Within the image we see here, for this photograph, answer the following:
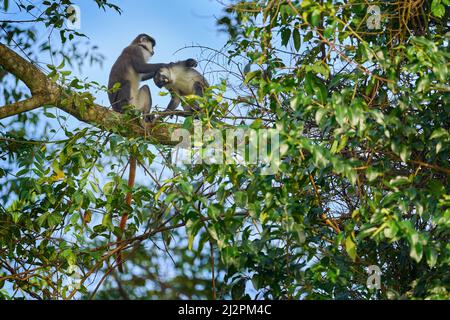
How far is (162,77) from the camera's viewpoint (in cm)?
612

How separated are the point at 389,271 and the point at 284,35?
1.29 m

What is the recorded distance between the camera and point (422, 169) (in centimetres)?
327

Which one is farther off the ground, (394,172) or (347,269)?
(394,172)

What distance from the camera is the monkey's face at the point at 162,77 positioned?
6117 mm

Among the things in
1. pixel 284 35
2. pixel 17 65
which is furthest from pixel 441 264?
pixel 17 65

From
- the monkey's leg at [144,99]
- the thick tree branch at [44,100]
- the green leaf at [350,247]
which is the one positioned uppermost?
the monkey's leg at [144,99]

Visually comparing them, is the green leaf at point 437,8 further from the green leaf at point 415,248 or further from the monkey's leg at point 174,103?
the monkey's leg at point 174,103

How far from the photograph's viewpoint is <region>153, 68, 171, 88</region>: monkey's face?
6117mm

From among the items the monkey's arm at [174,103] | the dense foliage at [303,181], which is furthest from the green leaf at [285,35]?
the monkey's arm at [174,103]

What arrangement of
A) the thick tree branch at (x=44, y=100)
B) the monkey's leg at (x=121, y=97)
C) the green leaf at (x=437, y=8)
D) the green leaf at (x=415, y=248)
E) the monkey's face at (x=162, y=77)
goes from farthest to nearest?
the monkey's face at (x=162, y=77) → the monkey's leg at (x=121, y=97) → the thick tree branch at (x=44, y=100) → the green leaf at (x=437, y=8) → the green leaf at (x=415, y=248)

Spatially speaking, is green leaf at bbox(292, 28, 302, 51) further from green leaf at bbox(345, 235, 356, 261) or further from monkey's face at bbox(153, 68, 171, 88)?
monkey's face at bbox(153, 68, 171, 88)
